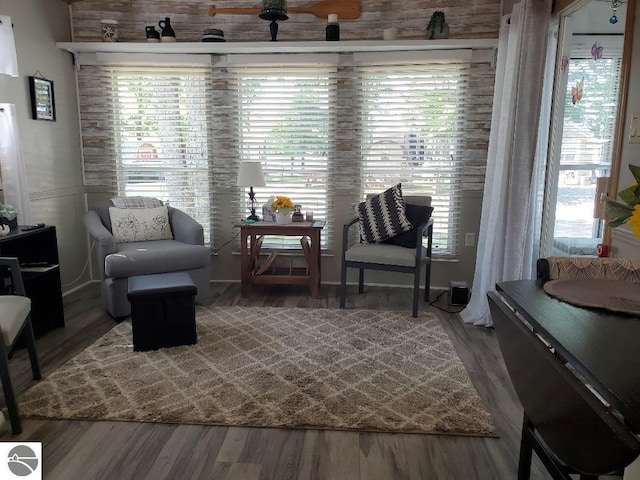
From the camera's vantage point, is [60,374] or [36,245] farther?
[36,245]

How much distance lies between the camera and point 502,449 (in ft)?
6.64

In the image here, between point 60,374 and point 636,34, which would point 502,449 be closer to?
point 636,34

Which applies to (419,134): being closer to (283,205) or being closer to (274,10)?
(283,205)

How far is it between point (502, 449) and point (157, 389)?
1.66 meters

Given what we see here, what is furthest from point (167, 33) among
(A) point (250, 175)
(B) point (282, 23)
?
(A) point (250, 175)

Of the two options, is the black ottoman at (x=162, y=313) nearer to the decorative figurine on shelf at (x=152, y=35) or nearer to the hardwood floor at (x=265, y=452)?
the hardwood floor at (x=265, y=452)

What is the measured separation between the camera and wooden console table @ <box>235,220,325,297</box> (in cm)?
395

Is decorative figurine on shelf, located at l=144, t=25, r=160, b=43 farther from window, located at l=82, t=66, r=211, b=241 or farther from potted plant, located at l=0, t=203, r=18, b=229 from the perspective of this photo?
potted plant, located at l=0, t=203, r=18, b=229

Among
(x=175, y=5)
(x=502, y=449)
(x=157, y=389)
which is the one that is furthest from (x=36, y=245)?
(x=502, y=449)

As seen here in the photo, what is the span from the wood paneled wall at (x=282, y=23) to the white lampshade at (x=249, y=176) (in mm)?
1139

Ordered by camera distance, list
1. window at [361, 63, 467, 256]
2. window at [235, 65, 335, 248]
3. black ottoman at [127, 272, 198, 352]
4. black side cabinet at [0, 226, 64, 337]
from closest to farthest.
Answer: black ottoman at [127, 272, 198, 352] < black side cabinet at [0, 226, 64, 337] < window at [361, 63, 467, 256] < window at [235, 65, 335, 248]

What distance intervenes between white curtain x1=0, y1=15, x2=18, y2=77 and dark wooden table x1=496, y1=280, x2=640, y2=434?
343 centimetres

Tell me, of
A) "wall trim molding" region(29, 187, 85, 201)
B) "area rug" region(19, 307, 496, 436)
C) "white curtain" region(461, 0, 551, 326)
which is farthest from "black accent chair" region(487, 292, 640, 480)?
"wall trim molding" region(29, 187, 85, 201)

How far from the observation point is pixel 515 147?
3141 mm
